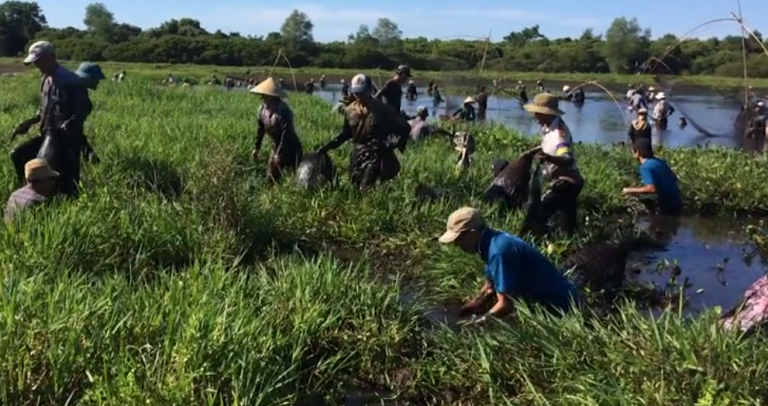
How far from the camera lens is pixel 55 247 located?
17.7ft

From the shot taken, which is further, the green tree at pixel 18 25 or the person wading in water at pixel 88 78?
the green tree at pixel 18 25

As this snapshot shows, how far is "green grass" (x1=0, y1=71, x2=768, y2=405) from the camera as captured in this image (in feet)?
12.1

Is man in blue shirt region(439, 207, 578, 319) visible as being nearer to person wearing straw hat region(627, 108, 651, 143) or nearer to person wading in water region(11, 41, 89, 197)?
person wading in water region(11, 41, 89, 197)

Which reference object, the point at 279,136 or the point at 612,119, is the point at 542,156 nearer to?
the point at 279,136

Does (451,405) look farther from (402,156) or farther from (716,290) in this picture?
(402,156)

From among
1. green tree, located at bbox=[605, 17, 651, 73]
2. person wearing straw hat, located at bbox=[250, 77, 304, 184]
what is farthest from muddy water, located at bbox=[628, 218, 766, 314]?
green tree, located at bbox=[605, 17, 651, 73]

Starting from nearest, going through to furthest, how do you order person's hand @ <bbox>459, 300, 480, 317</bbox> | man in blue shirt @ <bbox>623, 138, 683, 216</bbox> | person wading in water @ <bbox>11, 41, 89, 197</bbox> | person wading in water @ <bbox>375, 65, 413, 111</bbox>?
person's hand @ <bbox>459, 300, 480, 317</bbox> → person wading in water @ <bbox>11, 41, 89, 197</bbox> → man in blue shirt @ <bbox>623, 138, 683, 216</bbox> → person wading in water @ <bbox>375, 65, 413, 111</bbox>

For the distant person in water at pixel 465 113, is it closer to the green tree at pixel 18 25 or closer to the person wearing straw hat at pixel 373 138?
the person wearing straw hat at pixel 373 138

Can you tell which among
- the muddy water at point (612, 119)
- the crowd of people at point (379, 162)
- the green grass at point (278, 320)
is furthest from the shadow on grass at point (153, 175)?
the muddy water at point (612, 119)

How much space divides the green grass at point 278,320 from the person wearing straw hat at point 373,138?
30 cm

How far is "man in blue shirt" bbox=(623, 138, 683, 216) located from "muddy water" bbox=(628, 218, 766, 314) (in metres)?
0.25

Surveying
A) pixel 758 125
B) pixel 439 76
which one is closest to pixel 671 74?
pixel 758 125

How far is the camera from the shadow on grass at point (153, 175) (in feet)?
26.5

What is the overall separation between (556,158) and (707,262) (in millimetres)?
1868
